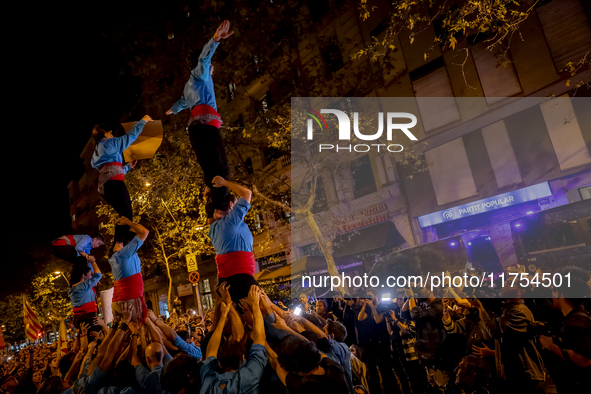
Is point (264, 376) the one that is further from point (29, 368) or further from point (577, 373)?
point (29, 368)

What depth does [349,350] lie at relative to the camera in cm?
289

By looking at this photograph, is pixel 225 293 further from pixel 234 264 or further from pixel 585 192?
pixel 585 192

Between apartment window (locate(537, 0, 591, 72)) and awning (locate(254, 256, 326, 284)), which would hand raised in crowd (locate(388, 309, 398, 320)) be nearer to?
apartment window (locate(537, 0, 591, 72))

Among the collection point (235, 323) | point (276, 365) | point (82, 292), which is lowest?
point (276, 365)

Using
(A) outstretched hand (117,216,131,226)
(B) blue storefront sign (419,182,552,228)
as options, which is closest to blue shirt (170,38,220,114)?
(A) outstretched hand (117,216,131,226)

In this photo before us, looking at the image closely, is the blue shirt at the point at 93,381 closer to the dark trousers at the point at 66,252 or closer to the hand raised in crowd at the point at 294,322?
the hand raised in crowd at the point at 294,322

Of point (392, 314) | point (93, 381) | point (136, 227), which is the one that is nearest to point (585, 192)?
point (392, 314)

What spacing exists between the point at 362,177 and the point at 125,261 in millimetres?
14692

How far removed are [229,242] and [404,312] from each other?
3014 millimetres

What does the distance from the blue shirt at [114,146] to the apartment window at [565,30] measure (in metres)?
13.2

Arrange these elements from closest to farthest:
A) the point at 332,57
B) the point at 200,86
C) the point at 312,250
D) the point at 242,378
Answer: the point at 242,378
the point at 200,86
the point at 332,57
the point at 312,250

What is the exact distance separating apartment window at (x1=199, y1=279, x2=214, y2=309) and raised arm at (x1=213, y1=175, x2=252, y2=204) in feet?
80.8

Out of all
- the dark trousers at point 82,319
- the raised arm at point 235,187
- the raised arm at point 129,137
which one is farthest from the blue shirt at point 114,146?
the dark trousers at point 82,319

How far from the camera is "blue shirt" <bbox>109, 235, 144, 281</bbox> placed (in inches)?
182
